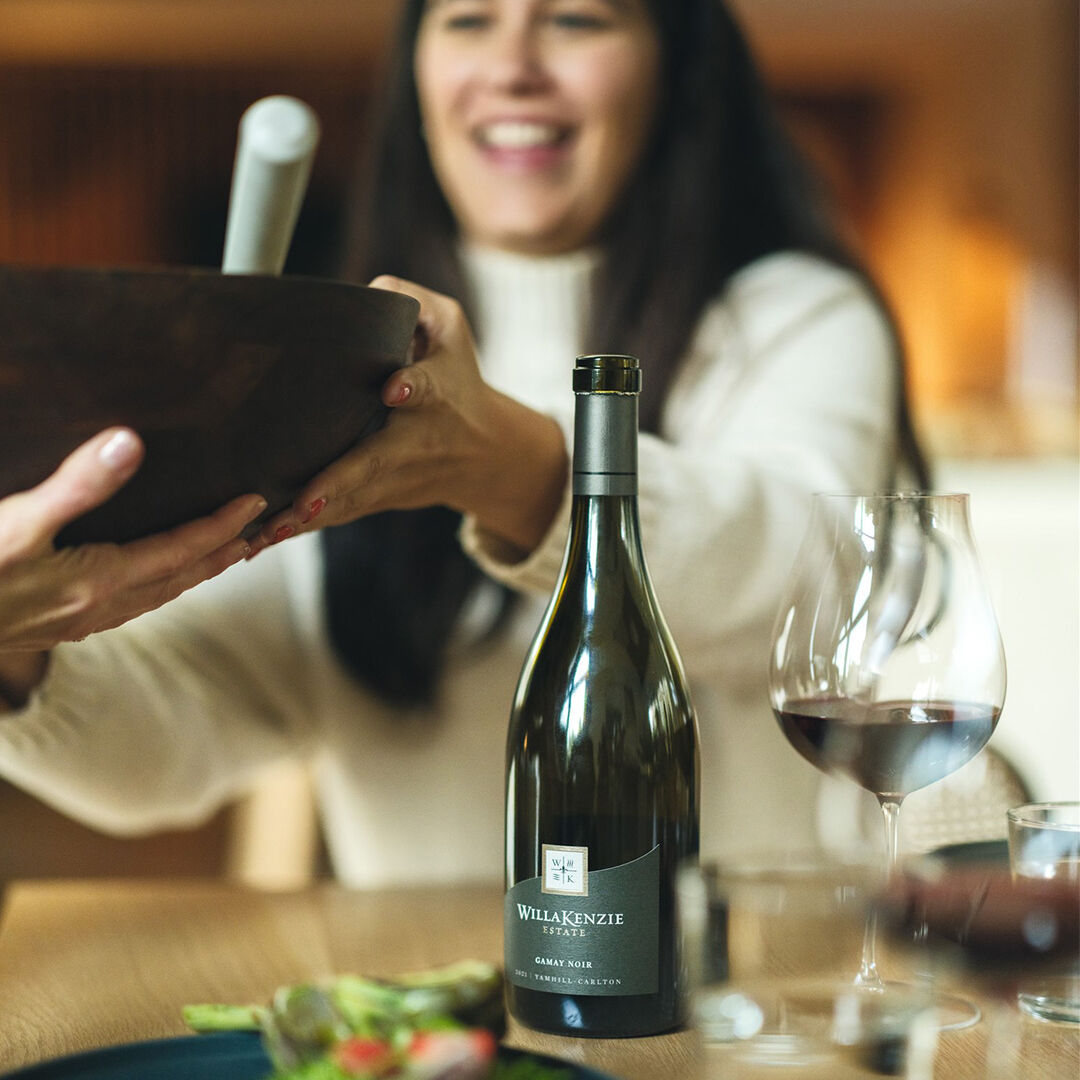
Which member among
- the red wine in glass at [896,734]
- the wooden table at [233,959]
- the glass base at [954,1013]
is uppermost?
the red wine in glass at [896,734]

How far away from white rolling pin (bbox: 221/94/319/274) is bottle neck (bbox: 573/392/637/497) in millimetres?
155

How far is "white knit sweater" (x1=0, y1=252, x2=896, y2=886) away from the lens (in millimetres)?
895

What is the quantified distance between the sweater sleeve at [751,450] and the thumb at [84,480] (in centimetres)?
32

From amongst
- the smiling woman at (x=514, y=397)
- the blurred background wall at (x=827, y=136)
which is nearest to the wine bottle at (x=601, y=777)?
the smiling woman at (x=514, y=397)

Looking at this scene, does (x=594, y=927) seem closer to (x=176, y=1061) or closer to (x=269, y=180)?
(x=176, y=1061)

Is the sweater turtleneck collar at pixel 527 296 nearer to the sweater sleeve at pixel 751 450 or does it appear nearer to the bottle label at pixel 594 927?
the sweater sleeve at pixel 751 450

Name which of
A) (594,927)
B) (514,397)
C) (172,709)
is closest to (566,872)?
(594,927)

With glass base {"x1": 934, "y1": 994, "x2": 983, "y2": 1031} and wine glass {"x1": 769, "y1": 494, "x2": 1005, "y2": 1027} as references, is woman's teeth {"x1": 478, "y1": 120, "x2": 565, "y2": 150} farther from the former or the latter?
glass base {"x1": 934, "y1": 994, "x2": 983, "y2": 1031}

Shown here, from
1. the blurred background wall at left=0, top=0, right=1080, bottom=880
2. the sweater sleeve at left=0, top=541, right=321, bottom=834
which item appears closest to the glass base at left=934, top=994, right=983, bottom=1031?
the sweater sleeve at left=0, top=541, right=321, bottom=834

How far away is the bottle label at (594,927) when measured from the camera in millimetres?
562

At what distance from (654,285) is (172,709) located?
1.72ft

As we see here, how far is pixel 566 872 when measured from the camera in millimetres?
569

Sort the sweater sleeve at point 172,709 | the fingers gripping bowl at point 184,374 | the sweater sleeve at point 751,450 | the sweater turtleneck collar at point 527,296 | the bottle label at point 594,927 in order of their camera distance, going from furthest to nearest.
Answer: the sweater turtleneck collar at point 527,296 < the sweater sleeve at point 172,709 < the sweater sleeve at point 751,450 < the bottle label at point 594,927 < the fingers gripping bowl at point 184,374

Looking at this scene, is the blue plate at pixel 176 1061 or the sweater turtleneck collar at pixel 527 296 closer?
the blue plate at pixel 176 1061
